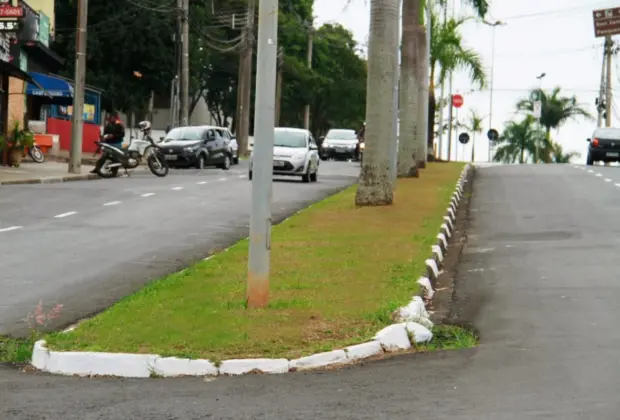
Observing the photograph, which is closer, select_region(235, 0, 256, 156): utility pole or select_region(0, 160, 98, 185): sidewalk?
select_region(0, 160, 98, 185): sidewalk

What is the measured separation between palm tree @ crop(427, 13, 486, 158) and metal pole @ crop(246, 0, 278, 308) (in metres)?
39.4

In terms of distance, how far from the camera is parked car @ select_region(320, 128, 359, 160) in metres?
61.2

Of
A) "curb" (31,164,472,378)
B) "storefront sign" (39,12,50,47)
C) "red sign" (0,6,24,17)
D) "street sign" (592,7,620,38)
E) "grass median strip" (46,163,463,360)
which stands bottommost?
"curb" (31,164,472,378)

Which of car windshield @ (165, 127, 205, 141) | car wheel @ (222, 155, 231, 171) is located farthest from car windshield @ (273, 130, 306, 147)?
car wheel @ (222, 155, 231, 171)

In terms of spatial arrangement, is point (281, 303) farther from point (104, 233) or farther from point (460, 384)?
point (104, 233)

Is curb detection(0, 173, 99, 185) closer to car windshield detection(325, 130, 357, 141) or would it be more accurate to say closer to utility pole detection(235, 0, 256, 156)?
car windshield detection(325, 130, 357, 141)

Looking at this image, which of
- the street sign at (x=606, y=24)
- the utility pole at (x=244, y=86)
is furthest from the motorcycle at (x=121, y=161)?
the street sign at (x=606, y=24)

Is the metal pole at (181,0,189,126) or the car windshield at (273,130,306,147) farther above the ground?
the metal pole at (181,0,189,126)

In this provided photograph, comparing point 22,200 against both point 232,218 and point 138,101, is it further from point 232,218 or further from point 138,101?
point 138,101

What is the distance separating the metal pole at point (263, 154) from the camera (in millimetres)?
10133

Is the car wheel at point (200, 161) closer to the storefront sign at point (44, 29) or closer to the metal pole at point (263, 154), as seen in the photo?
the storefront sign at point (44, 29)

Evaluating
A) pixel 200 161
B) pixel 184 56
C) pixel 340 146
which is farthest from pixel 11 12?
pixel 340 146

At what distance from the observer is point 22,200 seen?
2422 centimetres

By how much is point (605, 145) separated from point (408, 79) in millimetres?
21064
